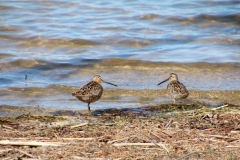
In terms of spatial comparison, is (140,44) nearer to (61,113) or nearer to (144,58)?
(144,58)

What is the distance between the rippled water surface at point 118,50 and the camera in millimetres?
11172

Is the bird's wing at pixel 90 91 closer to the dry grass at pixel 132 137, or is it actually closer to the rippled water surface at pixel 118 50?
the rippled water surface at pixel 118 50

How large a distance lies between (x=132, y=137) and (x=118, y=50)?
28.4 feet

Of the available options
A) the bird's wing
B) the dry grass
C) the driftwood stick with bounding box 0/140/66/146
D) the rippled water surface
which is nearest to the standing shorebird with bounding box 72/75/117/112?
the bird's wing

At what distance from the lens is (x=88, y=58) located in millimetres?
13961

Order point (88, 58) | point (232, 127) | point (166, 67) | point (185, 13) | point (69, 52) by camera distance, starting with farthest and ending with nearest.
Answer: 1. point (185, 13)
2. point (69, 52)
3. point (88, 58)
4. point (166, 67)
5. point (232, 127)

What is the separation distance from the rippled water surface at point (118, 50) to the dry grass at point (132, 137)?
2.75 metres

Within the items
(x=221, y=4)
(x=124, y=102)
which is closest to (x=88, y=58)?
(x=124, y=102)

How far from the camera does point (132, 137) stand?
6305 millimetres

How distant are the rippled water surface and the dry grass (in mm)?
2748

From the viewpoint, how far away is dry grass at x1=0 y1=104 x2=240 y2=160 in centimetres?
583

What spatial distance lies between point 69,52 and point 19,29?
291cm

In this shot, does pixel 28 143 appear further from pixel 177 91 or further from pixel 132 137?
pixel 177 91

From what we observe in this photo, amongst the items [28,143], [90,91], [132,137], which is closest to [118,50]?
[90,91]
